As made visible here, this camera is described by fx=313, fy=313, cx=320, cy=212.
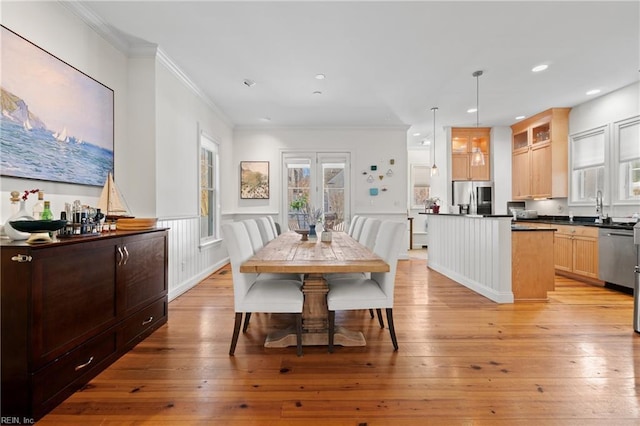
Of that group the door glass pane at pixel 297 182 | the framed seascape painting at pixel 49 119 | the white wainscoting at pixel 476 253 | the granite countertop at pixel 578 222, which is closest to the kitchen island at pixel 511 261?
the white wainscoting at pixel 476 253

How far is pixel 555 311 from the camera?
3191 millimetres

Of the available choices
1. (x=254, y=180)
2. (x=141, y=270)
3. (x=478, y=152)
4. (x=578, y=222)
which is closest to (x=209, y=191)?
(x=254, y=180)

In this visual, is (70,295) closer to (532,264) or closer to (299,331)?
(299,331)

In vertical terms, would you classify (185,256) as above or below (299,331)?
above

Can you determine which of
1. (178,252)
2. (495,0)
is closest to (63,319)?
(178,252)

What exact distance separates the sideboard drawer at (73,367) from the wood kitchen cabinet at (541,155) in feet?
21.1

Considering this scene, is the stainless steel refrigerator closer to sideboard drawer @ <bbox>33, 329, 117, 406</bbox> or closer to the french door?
the french door

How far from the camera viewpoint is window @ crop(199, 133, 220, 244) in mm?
4766

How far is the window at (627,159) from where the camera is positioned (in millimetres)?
4238

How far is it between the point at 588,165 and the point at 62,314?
666 centimetres

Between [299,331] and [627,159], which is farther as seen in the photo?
[627,159]

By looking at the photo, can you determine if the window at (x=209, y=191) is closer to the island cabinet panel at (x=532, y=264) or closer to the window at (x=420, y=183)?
the island cabinet panel at (x=532, y=264)

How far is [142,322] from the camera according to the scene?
2.51 meters

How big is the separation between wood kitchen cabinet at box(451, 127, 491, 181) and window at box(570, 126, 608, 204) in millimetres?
1460
